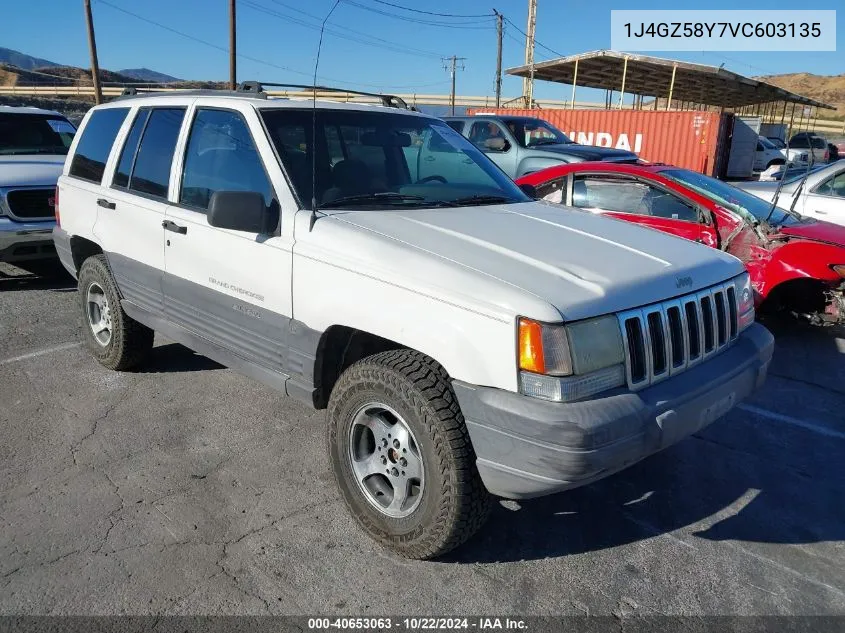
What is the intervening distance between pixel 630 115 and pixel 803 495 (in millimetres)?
16984

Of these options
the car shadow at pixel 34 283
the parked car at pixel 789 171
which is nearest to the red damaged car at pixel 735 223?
the parked car at pixel 789 171

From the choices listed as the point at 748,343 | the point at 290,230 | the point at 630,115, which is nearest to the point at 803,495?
the point at 748,343

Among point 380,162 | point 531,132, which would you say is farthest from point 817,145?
point 380,162

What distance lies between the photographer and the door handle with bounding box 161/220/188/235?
3828 millimetres

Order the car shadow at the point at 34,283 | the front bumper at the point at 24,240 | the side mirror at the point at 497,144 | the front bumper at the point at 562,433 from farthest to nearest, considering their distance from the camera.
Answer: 1. the side mirror at the point at 497,144
2. the car shadow at the point at 34,283
3. the front bumper at the point at 24,240
4. the front bumper at the point at 562,433

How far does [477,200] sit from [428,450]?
1.68 meters

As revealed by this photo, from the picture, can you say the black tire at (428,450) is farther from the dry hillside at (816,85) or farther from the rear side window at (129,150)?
the dry hillside at (816,85)

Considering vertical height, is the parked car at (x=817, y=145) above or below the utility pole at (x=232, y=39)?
below

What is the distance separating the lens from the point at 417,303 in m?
2.72

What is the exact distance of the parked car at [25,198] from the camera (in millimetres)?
6867

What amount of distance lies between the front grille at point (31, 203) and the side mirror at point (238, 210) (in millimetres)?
4996

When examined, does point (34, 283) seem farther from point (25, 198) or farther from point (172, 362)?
point (172, 362)

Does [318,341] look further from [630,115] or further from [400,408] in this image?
[630,115]

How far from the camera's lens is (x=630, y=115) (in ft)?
61.8
